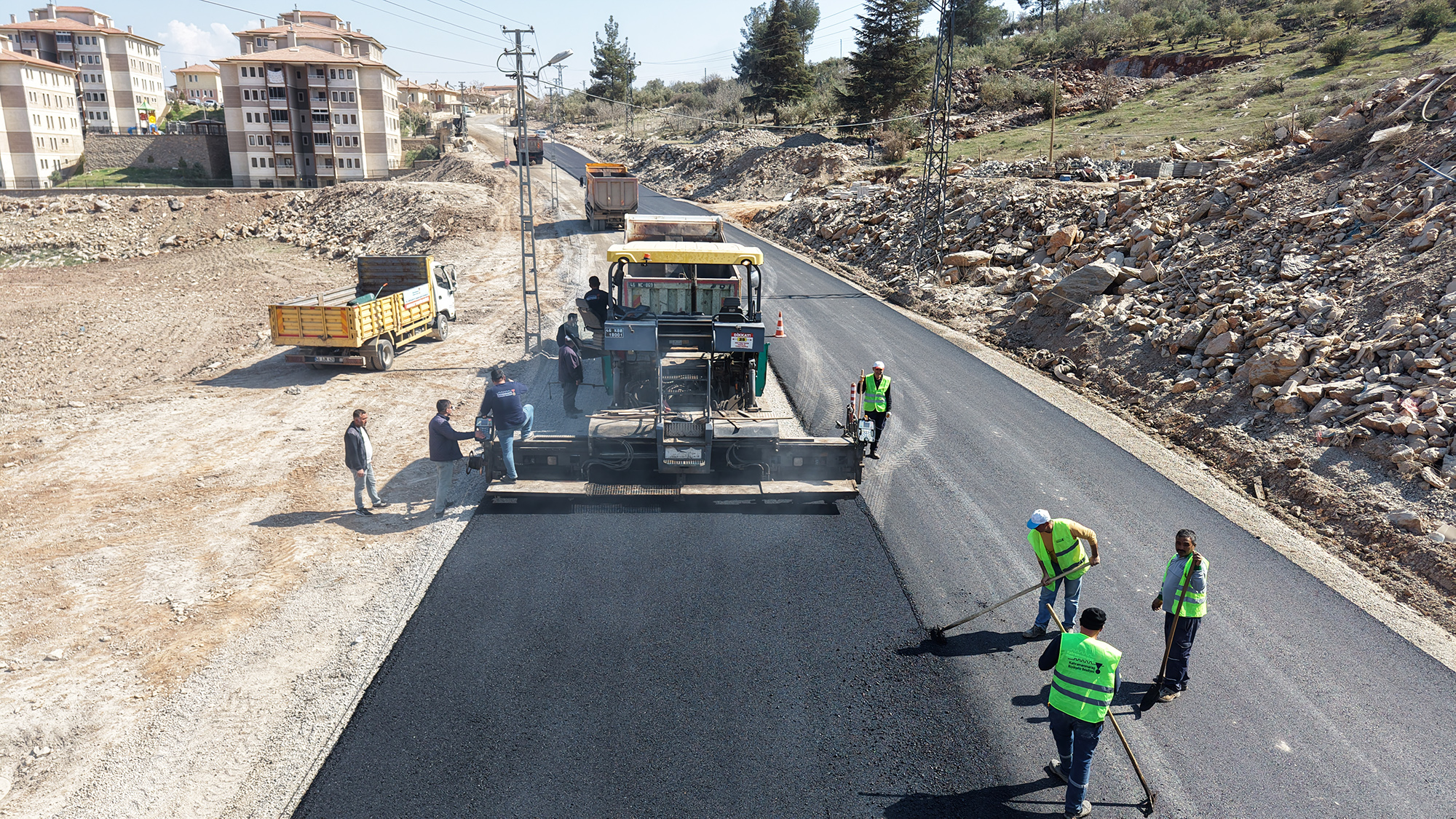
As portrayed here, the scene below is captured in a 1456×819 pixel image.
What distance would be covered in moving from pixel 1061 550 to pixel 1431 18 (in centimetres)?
4028

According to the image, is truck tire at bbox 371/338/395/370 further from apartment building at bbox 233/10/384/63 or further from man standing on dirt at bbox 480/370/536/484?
apartment building at bbox 233/10/384/63

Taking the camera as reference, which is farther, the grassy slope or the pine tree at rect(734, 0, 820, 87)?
the pine tree at rect(734, 0, 820, 87)

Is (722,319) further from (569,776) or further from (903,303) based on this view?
(903,303)

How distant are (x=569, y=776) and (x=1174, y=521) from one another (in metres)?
8.62

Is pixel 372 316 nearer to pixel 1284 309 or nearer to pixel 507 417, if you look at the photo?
pixel 507 417

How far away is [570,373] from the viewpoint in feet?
44.3

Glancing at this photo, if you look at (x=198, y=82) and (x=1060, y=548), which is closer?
(x=1060, y=548)

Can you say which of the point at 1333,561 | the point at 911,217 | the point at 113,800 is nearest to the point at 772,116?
the point at 911,217

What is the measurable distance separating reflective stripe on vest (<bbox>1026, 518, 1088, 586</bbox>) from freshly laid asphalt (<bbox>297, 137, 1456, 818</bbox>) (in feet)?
3.03

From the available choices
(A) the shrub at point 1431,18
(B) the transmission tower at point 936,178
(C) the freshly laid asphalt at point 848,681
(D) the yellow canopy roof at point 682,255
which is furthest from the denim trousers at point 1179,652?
(A) the shrub at point 1431,18

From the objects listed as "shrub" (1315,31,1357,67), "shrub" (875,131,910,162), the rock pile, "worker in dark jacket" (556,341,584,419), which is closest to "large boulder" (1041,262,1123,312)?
the rock pile

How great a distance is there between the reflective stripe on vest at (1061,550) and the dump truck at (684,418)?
3226 millimetres

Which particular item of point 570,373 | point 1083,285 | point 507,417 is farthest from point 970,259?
point 507,417

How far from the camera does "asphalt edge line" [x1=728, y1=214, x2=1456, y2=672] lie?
835 cm
